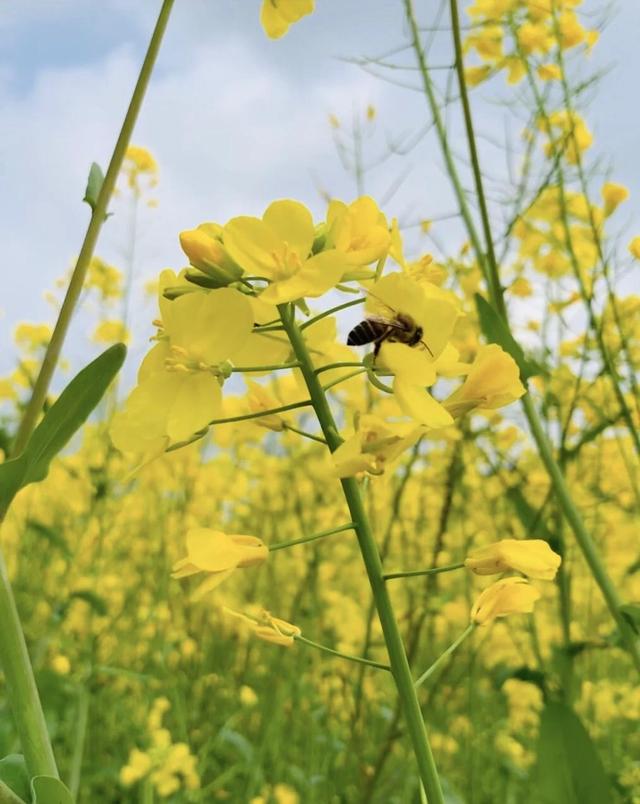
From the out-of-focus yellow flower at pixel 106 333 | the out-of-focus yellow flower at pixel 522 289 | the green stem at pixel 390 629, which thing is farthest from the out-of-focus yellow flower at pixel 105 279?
the green stem at pixel 390 629

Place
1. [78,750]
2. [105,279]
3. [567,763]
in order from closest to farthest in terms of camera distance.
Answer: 1. [567,763]
2. [78,750]
3. [105,279]

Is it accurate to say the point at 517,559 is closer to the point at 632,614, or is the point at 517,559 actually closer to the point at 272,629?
the point at 272,629

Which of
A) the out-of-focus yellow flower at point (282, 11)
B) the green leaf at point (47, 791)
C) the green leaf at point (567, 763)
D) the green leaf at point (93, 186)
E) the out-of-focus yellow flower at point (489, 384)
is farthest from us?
the green leaf at point (567, 763)

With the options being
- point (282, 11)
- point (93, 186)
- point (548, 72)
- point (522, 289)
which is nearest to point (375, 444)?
point (93, 186)

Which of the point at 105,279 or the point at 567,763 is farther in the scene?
the point at 105,279

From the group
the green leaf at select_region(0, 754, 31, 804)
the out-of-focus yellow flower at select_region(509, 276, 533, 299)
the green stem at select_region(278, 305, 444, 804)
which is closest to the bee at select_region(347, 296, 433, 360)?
the green stem at select_region(278, 305, 444, 804)

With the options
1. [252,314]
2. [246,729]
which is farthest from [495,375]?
[246,729]

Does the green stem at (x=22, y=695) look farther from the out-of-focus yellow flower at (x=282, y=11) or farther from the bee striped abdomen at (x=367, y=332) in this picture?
the out-of-focus yellow flower at (x=282, y=11)
